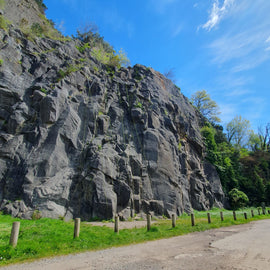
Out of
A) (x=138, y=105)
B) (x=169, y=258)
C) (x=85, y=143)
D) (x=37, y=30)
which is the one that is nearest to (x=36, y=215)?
(x=85, y=143)

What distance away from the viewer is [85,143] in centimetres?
2020

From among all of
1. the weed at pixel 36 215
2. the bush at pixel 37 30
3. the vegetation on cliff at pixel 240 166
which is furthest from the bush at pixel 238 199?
the bush at pixel 37 30

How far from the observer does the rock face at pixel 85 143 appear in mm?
16281

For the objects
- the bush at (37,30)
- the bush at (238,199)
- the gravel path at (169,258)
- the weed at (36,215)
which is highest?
the bush at (37,30)

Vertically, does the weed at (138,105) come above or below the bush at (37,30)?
below

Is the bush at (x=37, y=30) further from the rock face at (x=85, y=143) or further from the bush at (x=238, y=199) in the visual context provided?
the bush at (x=238, y=199)

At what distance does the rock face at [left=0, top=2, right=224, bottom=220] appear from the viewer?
53.4 feet

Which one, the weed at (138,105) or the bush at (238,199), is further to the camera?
the bush at (238,199)

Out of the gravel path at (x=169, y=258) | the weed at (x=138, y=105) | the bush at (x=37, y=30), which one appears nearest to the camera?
the gravel path at (x=169, y=258)

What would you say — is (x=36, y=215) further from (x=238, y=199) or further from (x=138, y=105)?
(x=238, y=199)

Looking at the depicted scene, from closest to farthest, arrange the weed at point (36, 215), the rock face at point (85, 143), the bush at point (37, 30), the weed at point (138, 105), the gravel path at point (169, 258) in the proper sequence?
1. the gravel path at point (169, 258)
2. the weed at point (36, 215)
3. the rock face at point (85, 143)
4. the weed at point (138, 105)
5. the bush at point (37, 30)

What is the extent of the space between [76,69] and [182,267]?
25.6m

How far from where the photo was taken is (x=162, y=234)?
10.5 metres

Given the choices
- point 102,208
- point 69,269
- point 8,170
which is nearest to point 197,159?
point 102,208
